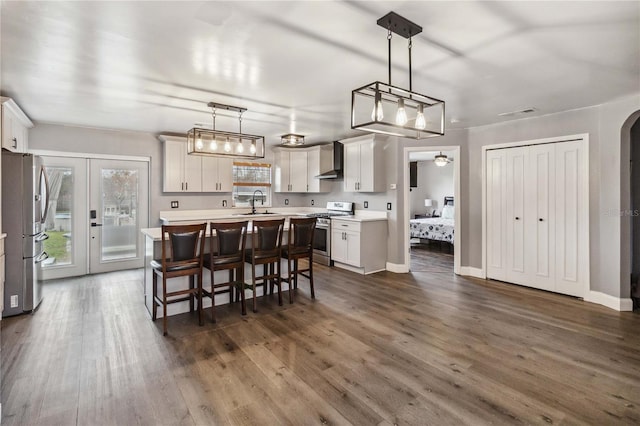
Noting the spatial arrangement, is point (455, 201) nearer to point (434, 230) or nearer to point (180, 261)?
point (434, 230)

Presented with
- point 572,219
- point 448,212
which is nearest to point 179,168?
point 572,219

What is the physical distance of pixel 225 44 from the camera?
8.00 ft

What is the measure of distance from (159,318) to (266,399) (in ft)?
6.40

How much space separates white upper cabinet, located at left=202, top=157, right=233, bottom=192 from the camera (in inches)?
243

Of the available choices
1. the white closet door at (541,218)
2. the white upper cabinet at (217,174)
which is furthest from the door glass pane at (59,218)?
the white closet door at (541,218)

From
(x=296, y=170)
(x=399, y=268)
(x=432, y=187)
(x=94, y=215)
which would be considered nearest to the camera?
(x=94, y=215)

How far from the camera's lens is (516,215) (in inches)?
187

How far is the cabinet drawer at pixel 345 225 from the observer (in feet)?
18.0

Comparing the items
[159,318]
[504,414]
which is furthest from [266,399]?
[159,318]

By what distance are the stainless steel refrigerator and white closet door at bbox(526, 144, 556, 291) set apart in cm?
615

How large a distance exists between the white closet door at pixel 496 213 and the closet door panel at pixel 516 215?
69mm

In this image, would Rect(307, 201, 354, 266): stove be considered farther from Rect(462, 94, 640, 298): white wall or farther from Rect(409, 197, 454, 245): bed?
Rect(462, 94, 640, 298): white wall

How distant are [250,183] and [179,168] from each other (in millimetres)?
1562

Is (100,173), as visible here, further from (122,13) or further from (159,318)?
(122,13)
